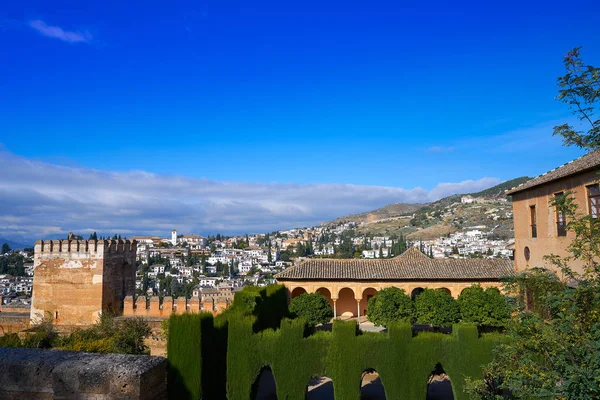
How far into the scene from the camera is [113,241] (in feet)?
55.6

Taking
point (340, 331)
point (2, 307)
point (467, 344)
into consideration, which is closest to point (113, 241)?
point (2, 307)

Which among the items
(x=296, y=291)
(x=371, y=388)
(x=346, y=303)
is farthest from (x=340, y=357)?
(x=346, y=303)

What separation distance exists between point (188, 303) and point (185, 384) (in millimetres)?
6559

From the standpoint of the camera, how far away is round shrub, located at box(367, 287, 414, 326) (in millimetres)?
19234

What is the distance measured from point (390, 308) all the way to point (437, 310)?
209cm

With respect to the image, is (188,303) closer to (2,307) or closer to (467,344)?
(2,307)

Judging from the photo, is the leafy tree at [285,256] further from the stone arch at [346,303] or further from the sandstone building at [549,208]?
the sandstone building at [549,208]

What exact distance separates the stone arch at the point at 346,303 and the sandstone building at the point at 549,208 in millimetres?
10149

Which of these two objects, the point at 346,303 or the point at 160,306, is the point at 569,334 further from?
the point at 346,303

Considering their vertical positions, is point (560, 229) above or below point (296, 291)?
above

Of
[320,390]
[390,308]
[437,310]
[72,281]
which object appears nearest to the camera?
[320,390]

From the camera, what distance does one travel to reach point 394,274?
78.9 ft

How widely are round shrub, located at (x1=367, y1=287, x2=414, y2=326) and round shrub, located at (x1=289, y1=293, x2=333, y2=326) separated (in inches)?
94.3

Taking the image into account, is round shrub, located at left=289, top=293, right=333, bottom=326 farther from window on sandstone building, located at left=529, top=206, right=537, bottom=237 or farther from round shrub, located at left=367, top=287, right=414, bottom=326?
window on sandstone building, located at left=529, top=206, right=537, bottom=237
